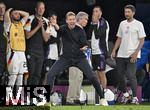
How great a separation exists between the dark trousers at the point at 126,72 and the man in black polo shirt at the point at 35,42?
1.86 m

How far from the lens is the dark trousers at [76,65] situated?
13.3 metres

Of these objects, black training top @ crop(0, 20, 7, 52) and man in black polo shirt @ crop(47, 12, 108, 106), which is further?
black training top @ crop(0, 20, 7, 52)

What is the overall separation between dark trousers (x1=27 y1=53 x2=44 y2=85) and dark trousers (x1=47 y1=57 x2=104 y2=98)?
95 centimetres

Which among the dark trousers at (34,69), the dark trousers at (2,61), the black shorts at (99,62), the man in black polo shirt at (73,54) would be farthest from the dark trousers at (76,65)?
the dark trousers at (2,61)

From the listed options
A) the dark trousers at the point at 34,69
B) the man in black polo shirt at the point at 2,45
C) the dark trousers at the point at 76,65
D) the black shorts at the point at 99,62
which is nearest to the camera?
the dark trousers at the point at 76,65

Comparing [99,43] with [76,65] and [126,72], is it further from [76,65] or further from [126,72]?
[76,65]

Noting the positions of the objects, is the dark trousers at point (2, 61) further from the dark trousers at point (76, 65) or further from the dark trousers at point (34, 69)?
the dark trousers at point (76, 65)

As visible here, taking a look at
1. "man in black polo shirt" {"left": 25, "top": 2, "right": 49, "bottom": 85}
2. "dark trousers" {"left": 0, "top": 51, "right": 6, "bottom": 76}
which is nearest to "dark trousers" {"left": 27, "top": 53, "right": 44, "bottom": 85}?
"man in black polo shirt" {"left": 25, "top": 2, "right": 49, "bottom": 85}

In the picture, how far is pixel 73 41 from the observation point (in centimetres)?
1376

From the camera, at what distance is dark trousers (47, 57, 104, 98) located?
523 inches

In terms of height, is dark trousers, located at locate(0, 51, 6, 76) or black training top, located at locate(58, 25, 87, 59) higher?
black training top, located at locate(58, 25, 87, 59)

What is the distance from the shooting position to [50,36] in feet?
48.3

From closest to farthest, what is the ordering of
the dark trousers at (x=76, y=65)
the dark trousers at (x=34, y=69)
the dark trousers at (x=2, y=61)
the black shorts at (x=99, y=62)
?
the dark trousers at (x=76, y=65), the dark trousers at (x=2, y=61), the dark trousers at (x=34, y=69), the black shorts at (x=99, y=62)

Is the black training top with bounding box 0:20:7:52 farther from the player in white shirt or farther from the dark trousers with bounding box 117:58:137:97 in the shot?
the dark trousers with bounding box 117:58:137:97
